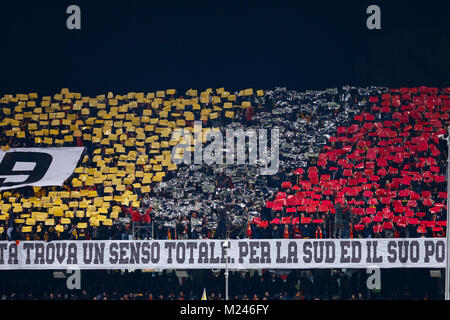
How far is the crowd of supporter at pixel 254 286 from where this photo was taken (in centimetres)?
1820

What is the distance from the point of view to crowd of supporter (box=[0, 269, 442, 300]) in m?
18.2

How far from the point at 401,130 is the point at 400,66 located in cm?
189

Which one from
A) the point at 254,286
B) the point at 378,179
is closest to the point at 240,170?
the point at 254,286

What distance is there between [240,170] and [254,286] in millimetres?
3106

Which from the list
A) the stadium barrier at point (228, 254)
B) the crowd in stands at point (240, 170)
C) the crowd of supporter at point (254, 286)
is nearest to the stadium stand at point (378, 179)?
→ the crowd in stands at point (240, 170)

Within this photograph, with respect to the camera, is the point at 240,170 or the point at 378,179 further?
the point at 240,170

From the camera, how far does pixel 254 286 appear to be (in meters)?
18.2

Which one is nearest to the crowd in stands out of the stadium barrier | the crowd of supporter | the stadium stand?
the stadium stand

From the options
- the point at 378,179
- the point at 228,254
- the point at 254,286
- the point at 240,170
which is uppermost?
the point at 240,170

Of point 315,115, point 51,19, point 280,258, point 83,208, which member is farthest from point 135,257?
point 51,19

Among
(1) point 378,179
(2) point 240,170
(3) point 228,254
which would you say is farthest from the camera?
(2) point 240,170

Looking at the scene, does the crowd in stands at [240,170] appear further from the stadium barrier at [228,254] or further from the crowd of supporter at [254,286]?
the crowd of supporter at [254,286]

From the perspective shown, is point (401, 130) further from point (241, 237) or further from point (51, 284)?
point (51, 284)

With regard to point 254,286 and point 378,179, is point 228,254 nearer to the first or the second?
point 254,286
